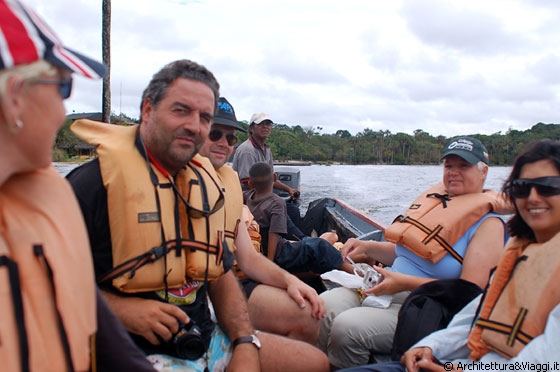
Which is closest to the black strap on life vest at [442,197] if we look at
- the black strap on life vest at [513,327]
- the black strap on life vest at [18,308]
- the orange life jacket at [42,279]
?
the black strap on life vest at [513,327]

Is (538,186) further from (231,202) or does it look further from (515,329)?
(231,202)

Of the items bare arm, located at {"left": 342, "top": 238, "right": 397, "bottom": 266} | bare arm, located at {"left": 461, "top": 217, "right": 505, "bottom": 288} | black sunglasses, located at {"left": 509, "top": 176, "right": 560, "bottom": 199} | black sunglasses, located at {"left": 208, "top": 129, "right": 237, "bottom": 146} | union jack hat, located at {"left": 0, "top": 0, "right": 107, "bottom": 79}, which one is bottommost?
bare arm, located at {"left": 342, "top": 238, "right": 397, "bottom": 266}

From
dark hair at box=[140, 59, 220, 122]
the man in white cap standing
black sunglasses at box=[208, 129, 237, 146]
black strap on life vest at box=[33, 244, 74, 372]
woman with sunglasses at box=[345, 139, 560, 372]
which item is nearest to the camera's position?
black strap on life vest at box=[33, 244, 74, 372]

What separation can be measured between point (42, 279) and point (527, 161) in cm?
174

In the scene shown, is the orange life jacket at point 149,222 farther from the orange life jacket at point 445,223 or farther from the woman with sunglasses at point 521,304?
the orange life jacket at point 445,223

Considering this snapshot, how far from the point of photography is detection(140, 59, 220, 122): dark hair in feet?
5.90

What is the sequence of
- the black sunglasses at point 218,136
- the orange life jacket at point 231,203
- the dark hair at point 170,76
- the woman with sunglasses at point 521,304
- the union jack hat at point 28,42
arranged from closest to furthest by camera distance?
the union jack hat at point 28,42 < the woman with sunglasses at point 521,304 < the dark hair at point 170,76 < the orange life jacket at point 231,203 < the black sunglasses at point 218,136

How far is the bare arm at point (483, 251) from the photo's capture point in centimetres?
226

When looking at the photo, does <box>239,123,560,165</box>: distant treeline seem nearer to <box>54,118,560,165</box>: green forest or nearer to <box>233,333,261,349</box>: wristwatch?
<box>54,118,560,165</box>: green forest

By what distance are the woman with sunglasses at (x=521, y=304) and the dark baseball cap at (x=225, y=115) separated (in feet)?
5.21

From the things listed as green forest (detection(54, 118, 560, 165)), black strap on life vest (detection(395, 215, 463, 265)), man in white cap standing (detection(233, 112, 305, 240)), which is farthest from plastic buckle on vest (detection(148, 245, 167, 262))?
green forest (detection(54, 118, 560, 165))

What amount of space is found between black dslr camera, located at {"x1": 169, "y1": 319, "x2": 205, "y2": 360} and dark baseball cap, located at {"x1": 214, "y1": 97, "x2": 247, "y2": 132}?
142 cm

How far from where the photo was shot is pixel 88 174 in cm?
167

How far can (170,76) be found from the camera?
1801 mm
